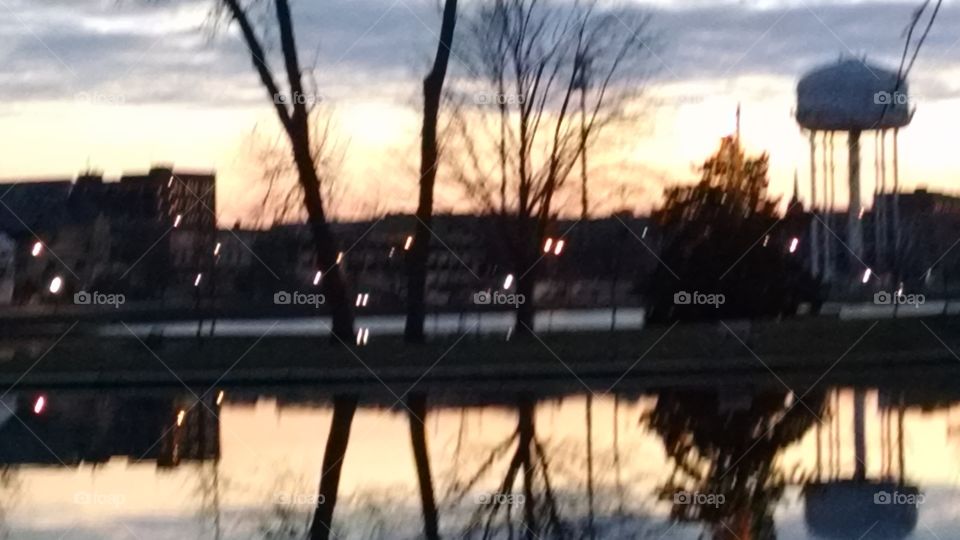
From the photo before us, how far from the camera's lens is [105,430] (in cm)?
1150

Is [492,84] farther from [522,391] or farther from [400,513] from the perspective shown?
[400,513]

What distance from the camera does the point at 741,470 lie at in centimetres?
898

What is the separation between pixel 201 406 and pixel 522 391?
11.4 feet

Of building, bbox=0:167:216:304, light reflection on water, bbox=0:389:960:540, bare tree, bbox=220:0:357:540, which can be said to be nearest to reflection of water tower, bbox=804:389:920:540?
light reflection on water, bbox=0:389:960:540

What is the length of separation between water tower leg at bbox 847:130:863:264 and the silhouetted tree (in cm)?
98

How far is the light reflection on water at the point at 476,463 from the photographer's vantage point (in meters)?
7.56

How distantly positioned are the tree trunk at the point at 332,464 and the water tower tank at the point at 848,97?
Answer: 6.61m

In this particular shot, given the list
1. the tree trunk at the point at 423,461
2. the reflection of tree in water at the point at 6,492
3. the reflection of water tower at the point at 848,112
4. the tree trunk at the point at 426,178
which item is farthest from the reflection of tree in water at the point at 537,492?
the reflection of water tower at the point at 848,112

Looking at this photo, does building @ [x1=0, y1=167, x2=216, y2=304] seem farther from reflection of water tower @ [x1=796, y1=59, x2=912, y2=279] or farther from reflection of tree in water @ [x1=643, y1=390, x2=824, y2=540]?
reflection of water tower @ [x1=796, y1=59, x2=912, y2=279]

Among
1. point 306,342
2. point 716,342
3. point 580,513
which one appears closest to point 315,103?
point 306,342

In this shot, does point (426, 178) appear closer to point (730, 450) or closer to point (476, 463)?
point (476, 463)

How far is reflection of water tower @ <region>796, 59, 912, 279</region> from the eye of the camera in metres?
14.7

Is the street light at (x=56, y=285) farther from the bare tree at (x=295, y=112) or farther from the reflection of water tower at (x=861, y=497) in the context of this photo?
the reflection of water tower at (x=861, y=497)

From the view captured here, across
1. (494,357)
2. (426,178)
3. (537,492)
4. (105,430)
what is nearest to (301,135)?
(426,178)
